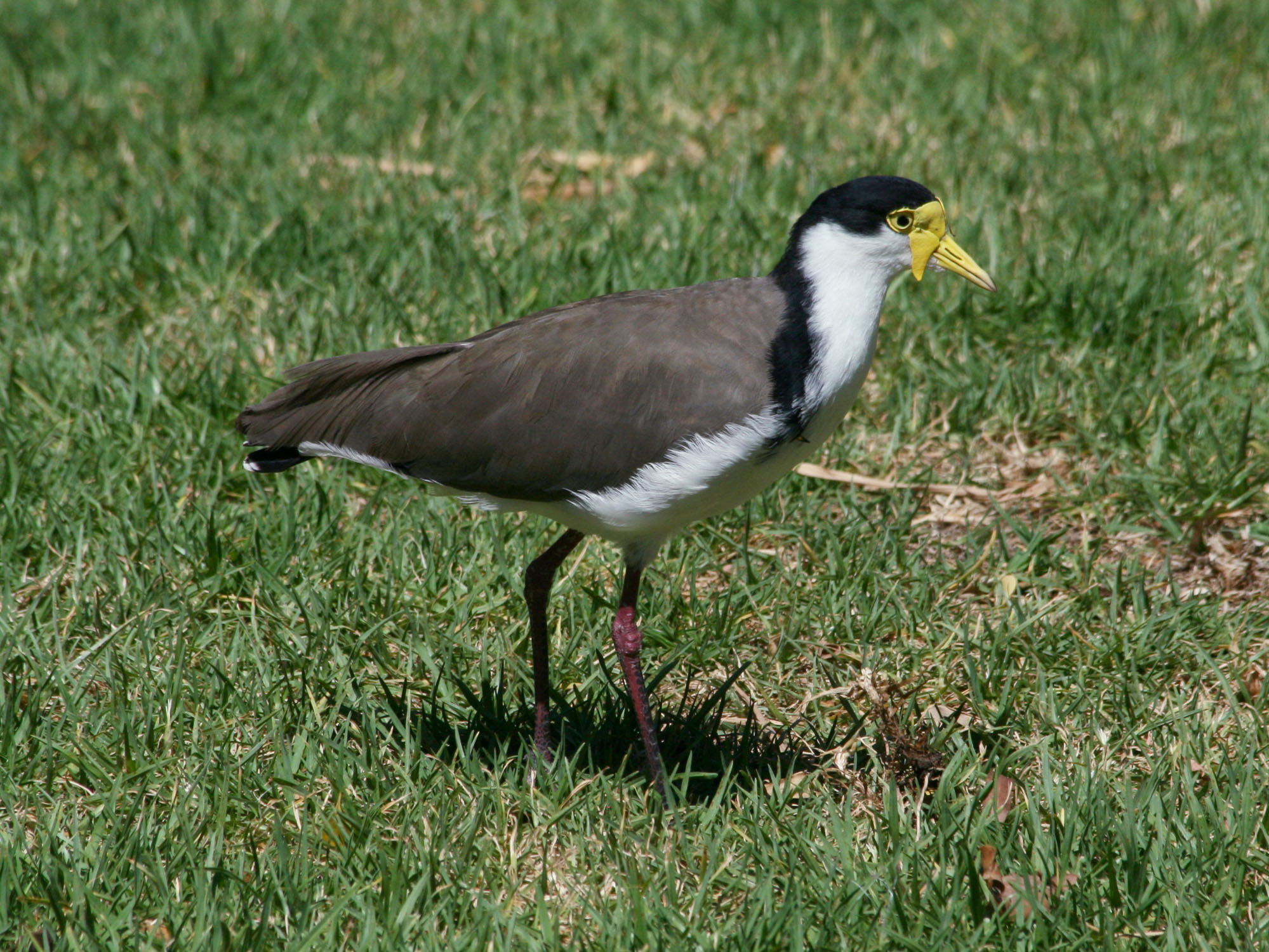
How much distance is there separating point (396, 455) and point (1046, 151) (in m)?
3.84

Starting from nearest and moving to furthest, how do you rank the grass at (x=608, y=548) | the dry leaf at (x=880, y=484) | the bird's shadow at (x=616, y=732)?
the grass at (x=608, y=548), the bird's shadow at (x=616, y=732), the dry leaf at (x=880, y=484)

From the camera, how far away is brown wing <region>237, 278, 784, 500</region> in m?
3.54

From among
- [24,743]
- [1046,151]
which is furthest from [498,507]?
[1046,151]

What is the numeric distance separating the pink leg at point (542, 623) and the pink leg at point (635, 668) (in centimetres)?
20

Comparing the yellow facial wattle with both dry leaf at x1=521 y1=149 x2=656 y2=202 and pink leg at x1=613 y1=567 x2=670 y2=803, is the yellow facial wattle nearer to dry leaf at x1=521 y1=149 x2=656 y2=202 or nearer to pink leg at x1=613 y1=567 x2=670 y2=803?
pink leg at x1=613 y1=567 x2=670 y2=803

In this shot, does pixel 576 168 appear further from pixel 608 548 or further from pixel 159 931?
pixel 159 931

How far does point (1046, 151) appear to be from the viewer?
646cm

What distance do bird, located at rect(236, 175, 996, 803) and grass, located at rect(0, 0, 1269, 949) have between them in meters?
0.48

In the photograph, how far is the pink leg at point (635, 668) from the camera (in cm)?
371

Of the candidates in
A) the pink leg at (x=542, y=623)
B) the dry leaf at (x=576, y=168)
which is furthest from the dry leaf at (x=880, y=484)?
the dry leaf at (x=576, y=168)

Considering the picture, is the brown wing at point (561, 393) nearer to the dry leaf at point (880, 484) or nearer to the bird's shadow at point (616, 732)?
the bird's shadow at point (616, 732)

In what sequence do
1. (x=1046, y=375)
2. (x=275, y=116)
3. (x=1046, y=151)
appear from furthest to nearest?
1. (x=275, y=116)
2. (x=1046, y=151)
3. (x=1046, y=375)

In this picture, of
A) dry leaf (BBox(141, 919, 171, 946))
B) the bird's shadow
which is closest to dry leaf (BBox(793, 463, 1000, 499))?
the bird's shadow

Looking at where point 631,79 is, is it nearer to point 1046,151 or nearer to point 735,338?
point 1046,151
